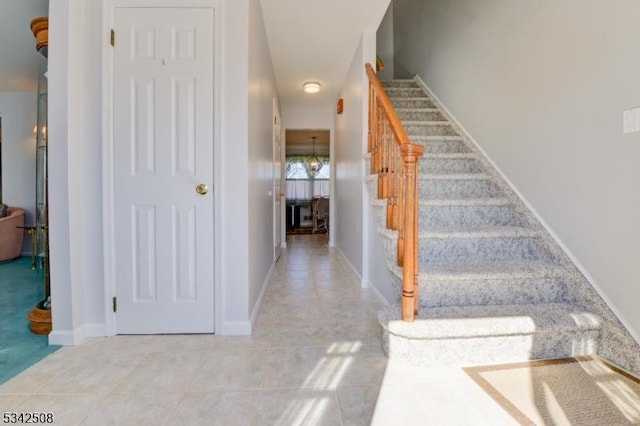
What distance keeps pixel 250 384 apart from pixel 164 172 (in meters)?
1.36

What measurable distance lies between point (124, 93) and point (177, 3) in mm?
654

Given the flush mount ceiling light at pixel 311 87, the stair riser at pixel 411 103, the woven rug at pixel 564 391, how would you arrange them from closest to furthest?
the woven rug at pixel 564 391 < the stair riser at pixel 411 103 < the flush mount ceiling light at pixel 311 87

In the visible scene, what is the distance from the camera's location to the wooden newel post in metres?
1.69

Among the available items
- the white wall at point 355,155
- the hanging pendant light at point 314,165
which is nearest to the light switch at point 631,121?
the white wall at point 355,155

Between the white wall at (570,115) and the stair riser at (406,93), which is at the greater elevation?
the stair riser at (406,93)

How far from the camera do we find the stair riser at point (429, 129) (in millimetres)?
3305

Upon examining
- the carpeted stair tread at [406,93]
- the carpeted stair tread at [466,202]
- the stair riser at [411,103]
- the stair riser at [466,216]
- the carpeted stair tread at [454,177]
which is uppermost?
the carpeted stair tread at [406,93]

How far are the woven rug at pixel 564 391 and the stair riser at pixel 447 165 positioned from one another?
169 centimetres

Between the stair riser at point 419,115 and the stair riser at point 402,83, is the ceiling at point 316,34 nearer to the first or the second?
the stair riser at point 402,83

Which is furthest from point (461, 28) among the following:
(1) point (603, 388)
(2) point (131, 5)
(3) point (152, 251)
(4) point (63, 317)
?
(4) point (63, 317)

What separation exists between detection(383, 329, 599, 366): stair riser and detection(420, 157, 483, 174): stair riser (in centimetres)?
158

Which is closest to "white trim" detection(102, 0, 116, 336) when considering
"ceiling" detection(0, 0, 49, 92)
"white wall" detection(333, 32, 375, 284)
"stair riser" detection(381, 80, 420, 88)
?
"ceiling" detection(0, 0, 49, 92)

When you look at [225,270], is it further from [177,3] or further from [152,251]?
[177,3]

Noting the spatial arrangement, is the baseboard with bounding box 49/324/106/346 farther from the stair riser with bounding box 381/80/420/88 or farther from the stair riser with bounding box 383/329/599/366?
the stair riser with bounding box 381/80/420/88
